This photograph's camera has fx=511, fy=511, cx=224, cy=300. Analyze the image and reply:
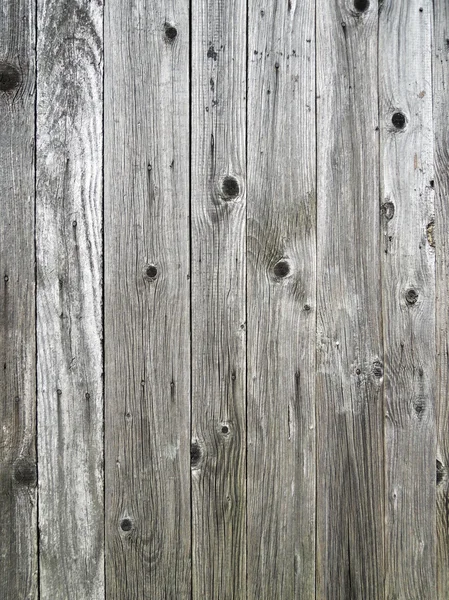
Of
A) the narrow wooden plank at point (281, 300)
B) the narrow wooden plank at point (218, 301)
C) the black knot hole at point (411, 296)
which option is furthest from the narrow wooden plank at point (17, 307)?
the black knot hole at point (411, 296)

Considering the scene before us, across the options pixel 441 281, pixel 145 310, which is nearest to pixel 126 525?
pixel 145 310

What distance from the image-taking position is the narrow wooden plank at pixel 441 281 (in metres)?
1.37

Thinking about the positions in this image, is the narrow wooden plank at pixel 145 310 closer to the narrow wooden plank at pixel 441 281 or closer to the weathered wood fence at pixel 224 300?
the weathered wood fence at pixel 224 300

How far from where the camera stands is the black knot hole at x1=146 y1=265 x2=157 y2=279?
1.29 metres

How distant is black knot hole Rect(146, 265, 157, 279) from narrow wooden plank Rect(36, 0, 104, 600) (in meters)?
0.12

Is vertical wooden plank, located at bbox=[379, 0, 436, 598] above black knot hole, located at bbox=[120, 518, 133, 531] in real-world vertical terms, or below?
above

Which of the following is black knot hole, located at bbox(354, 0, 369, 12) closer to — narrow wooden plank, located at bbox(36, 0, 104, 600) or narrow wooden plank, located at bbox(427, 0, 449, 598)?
narrow wooden plank, located at bbox(427, 0, 449, 598)

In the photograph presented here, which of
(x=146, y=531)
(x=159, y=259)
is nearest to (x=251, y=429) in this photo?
(x=146, y=531)

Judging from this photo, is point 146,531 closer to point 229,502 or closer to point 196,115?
point 229,502

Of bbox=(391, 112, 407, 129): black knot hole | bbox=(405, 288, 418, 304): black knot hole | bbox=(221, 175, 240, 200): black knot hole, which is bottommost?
bbox=(405, 288, 418, 304): black knot hole

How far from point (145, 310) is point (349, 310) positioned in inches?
20.9

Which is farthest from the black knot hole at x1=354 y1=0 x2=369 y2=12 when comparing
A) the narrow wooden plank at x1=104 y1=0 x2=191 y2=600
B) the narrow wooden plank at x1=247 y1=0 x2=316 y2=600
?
the narrow wooden plank at x1=104 y1=0 x2=191 y2=600

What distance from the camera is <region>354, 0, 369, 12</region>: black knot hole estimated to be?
4.44 ft

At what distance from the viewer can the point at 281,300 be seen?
52.2 inches
